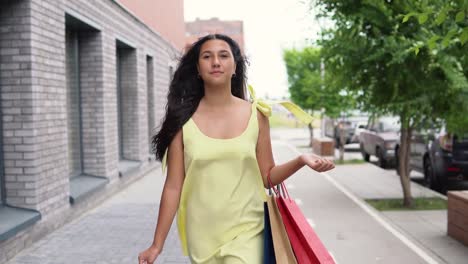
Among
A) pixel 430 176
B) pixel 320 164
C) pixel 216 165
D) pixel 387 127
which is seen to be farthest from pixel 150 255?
pixel 387 127

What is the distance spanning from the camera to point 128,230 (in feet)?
26.2

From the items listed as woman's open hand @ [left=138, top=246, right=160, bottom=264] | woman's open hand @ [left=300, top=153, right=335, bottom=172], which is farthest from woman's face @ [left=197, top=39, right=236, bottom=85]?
woman's open hand @ [left=138, top=246, right=160, bottom=264]

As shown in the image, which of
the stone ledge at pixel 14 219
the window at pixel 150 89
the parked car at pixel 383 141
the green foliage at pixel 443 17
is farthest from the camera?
the parked car at pixel 383 141

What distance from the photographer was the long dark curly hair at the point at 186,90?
9.29ft

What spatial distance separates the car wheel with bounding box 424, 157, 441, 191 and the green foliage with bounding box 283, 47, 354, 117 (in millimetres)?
7996

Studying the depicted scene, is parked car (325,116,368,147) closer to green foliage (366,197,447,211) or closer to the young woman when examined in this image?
green foliage (366,197,447,211)

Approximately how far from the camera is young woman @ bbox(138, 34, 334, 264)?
2.70 meters

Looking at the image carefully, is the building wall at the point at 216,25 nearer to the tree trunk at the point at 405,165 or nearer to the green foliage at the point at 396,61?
the tree trunk at the point at 405,165

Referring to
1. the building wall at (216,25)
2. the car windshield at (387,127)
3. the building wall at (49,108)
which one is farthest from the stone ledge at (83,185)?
the building wall at (216,25)

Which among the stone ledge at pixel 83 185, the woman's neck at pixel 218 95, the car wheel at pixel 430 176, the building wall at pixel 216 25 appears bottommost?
the car wheel at pixel 430 176

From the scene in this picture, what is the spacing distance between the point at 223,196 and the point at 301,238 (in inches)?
15.7

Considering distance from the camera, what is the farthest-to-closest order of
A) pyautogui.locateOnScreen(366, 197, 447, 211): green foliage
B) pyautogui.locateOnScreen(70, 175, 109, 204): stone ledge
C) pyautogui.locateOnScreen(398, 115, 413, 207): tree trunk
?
pyautogui.locateOnScreen(398, 115, 413, 207): tree trunk < pyautogui.locateOnScreen(366, 197, 447, 211): green foliage < pyautogui.locateOnScreen(70, 175, 109, 204): stone ledge

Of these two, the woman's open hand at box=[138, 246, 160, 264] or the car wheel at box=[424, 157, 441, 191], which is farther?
the car wheel at box=[424, 157, 441, 191]

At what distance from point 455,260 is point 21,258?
4572 millimetres
